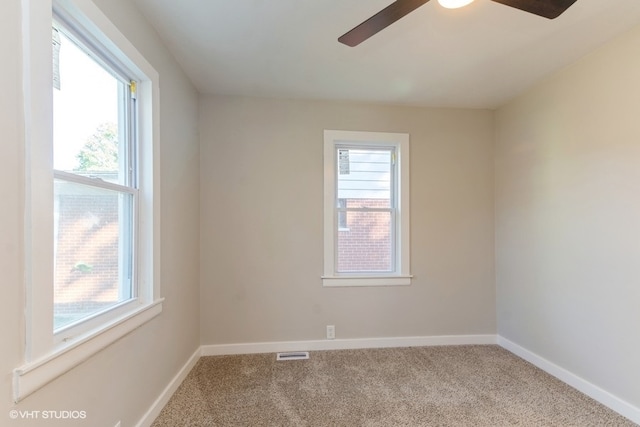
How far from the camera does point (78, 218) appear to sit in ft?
4.46

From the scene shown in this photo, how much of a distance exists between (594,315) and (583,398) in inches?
23.2

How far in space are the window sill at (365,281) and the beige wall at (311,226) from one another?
0.06 meters

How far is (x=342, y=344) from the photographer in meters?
3.00

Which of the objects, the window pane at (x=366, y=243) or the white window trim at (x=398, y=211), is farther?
the window pane at (x=366, y=243)

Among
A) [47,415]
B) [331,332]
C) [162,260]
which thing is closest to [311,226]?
[331,332]

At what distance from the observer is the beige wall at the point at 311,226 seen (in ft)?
9.53

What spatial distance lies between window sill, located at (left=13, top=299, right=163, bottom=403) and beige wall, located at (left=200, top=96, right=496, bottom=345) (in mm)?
1248

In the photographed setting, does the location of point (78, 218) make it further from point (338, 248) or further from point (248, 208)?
point (338, 248)

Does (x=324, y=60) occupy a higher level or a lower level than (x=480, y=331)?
higher

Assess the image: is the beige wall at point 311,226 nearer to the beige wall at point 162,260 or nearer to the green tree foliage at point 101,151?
the beige wall at point 162,260

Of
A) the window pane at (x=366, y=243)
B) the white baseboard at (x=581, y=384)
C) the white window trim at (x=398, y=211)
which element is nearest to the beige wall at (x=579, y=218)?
the white baseboard at (x=581, y=384)

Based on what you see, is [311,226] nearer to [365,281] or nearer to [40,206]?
[365,281]

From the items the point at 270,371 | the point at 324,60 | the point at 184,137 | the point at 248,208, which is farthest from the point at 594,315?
the point at 184,137

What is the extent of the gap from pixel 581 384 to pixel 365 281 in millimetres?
1776
